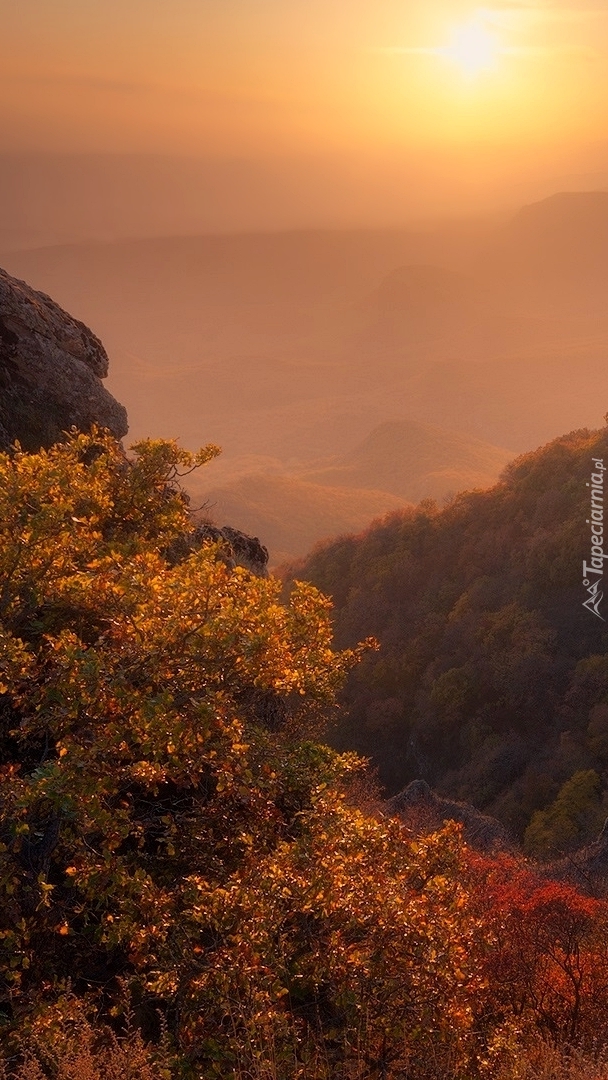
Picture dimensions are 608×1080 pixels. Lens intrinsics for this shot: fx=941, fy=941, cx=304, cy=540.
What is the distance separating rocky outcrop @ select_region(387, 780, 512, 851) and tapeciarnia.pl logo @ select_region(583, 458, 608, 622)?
106ft

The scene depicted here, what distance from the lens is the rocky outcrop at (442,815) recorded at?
111ft

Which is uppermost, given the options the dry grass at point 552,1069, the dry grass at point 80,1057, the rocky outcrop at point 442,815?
the dry grass at point 552,1069

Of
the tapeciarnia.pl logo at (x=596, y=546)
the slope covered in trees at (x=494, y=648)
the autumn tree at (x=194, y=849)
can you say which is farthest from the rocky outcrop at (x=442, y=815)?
the tapeciarnia.pl logo at (x=596, y=546)

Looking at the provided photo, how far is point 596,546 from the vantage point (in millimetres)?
73188

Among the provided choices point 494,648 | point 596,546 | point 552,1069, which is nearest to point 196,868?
point 552,1069

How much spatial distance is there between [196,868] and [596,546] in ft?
224

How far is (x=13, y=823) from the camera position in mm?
8289

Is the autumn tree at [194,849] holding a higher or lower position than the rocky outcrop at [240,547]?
lower

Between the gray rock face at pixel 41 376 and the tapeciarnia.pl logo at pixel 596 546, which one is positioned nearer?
the gray rock face at pixel 41 376

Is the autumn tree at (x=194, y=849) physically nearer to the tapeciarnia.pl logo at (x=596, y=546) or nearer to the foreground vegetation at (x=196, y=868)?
the foreground vegetation at (x=196, y=868)

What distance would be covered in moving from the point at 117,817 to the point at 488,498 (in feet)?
258

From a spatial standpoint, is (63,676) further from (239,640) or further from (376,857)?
(376,857)

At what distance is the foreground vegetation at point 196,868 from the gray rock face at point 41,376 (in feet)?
31.4

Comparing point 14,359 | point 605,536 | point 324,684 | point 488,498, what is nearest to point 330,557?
point 488,498
